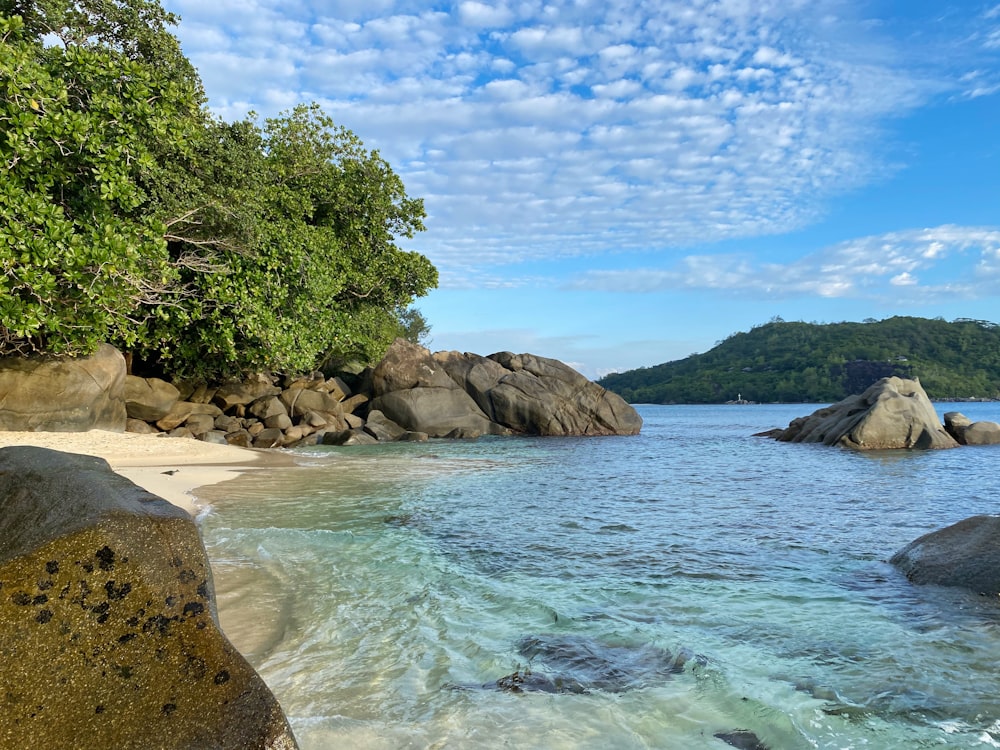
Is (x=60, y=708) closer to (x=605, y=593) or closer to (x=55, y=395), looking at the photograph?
(x=605, y=593)

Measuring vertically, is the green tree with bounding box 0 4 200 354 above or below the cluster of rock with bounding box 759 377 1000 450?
above

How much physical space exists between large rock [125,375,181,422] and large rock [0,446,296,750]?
Result: 20332mm

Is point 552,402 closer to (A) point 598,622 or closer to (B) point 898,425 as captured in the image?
(B) point 898,425

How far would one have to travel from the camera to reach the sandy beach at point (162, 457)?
480 inches

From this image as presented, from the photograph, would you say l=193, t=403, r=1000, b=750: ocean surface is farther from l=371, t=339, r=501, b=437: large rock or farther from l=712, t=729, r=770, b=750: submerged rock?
l=371, t=339, r=501, b=437: large rock

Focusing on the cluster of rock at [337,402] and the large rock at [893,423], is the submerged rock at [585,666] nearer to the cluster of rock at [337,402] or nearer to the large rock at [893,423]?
the cluster of rock at [337,402]

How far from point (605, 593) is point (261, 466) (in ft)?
41.4

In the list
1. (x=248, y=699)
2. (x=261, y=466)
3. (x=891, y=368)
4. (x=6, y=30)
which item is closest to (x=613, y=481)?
(x=261, y=466)

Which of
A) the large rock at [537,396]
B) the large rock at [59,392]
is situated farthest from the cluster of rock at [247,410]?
the large rock at [537,396]

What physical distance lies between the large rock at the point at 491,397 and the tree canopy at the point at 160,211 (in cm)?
346

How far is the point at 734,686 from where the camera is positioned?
172 inches

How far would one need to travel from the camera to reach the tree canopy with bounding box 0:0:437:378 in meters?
12.8

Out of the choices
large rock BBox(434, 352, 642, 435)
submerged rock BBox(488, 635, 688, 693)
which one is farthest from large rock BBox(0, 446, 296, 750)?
large rock BBox(434, 352, 642, 435)

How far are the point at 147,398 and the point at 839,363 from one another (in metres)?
75.5
